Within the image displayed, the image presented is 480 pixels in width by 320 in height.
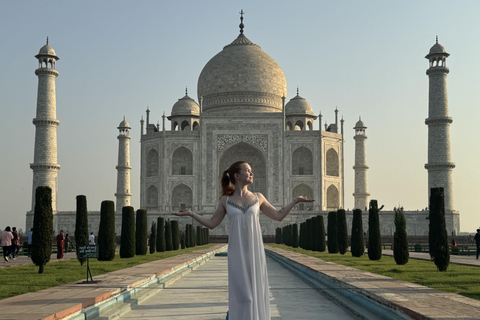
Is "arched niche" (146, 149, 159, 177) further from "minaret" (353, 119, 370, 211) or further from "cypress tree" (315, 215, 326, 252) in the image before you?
"cypress tree" (315, 215, 326, 252)

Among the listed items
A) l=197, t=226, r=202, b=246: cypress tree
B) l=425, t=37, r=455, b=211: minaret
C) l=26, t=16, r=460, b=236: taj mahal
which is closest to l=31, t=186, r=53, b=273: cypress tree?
l=197, t=226, r=202, b=246: cypress tree

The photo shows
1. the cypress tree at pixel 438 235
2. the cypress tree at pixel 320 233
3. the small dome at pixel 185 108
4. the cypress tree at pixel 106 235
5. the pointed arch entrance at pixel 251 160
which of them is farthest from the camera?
the small dome at pixel 185 108

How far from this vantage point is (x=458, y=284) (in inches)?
306

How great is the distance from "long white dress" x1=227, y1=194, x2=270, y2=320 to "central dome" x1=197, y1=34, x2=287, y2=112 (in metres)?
37.6

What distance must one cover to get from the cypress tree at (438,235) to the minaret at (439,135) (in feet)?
72.7

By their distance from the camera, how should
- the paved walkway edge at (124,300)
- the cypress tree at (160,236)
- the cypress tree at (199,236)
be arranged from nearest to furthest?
the paved walkway edge at (124,300) → the cypress tree at (160,236) → the cypress tree at (199,236)

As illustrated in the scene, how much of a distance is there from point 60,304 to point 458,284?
5.05 meters

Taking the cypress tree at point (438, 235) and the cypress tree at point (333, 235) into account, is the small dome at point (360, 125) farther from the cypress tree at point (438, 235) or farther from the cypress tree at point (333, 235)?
the cypress tree at point (438, 235)

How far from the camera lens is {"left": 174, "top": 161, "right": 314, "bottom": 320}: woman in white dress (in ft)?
12.3

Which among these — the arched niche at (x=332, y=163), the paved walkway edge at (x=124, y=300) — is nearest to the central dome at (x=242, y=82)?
the arched niche at (x=332, y=163)

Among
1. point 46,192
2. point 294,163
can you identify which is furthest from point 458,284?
point 294,163

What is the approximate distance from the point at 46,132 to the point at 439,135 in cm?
2125

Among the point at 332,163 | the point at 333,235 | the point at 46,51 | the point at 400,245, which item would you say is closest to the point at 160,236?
the point at 333,235

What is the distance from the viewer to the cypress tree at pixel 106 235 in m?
13.9
